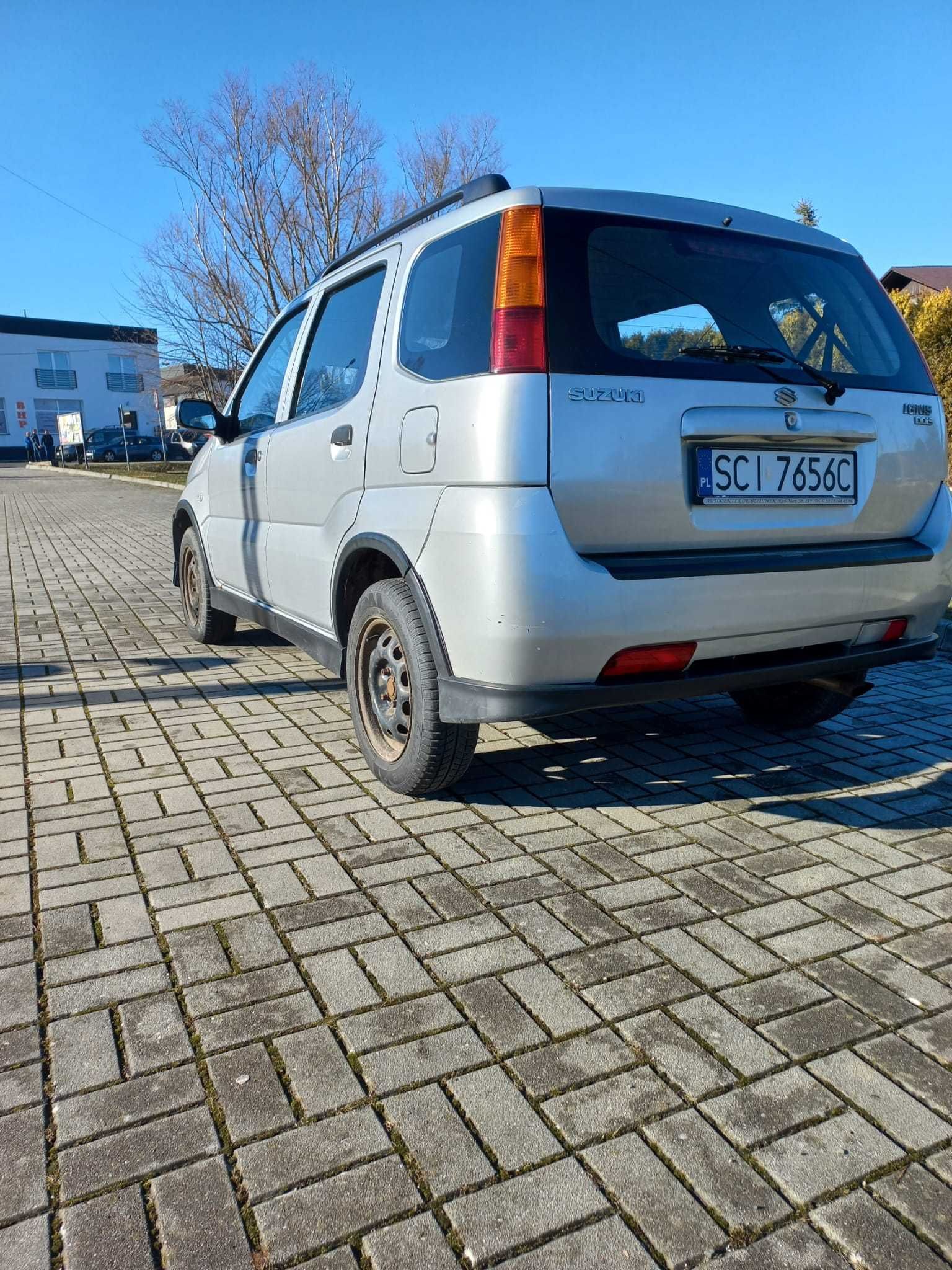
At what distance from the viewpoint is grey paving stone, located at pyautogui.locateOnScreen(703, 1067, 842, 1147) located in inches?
73.4

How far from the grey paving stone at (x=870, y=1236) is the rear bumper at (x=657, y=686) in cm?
144

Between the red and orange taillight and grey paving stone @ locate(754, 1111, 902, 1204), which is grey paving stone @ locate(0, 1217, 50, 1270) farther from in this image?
the red and orange taillight

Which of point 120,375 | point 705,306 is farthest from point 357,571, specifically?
point 120,375

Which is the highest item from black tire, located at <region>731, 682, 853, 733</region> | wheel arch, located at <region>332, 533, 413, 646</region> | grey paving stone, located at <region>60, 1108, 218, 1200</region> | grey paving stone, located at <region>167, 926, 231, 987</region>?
wheel arch, located at <region>332, 533, 413, 646</region>

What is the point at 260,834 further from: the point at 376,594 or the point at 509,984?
the point at 509,984

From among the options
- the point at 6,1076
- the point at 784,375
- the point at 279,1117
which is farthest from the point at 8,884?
the point at 784,375

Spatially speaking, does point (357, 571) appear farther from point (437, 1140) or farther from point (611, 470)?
point (437, 1140)

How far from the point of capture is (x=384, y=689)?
370cm

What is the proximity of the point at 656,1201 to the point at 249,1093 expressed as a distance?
0.83 meters

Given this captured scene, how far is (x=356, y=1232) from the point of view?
1629 millimetres

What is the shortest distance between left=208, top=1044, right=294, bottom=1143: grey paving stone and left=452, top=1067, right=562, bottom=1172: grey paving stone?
0.27m

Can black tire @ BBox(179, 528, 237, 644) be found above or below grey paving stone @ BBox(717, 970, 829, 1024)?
above

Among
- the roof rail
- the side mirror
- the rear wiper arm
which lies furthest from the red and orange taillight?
the side mirror

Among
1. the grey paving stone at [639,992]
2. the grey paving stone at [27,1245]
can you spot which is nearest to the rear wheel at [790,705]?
the grey paving stone at [639,992]
